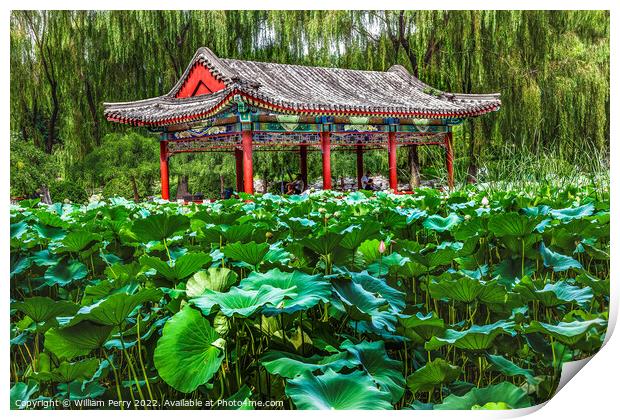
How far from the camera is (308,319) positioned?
3.95 ft

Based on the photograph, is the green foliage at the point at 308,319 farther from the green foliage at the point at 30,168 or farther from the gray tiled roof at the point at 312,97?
the gray tiled roof at the point at 312,97

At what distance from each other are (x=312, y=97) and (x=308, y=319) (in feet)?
18.1

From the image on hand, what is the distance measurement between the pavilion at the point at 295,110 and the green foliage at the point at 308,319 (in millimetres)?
4454

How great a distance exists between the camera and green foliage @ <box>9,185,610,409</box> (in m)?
0.99

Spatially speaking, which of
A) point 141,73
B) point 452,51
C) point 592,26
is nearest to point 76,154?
point 141,73

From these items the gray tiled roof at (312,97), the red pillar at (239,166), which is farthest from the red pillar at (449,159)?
the red pillar at (239,166)

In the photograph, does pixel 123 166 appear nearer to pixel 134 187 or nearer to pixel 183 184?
pixel 134 187

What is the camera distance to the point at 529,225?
1.38m

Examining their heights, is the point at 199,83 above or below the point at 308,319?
above

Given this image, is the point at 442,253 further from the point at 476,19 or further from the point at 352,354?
the point at 476,19

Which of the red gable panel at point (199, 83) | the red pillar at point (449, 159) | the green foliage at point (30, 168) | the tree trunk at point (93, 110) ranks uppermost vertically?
the red gable panel at point (199, 83)

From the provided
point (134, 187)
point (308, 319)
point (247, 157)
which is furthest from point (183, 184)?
point (308, 319)

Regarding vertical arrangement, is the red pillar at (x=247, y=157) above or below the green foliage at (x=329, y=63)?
below

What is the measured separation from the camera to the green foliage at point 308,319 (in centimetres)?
99
